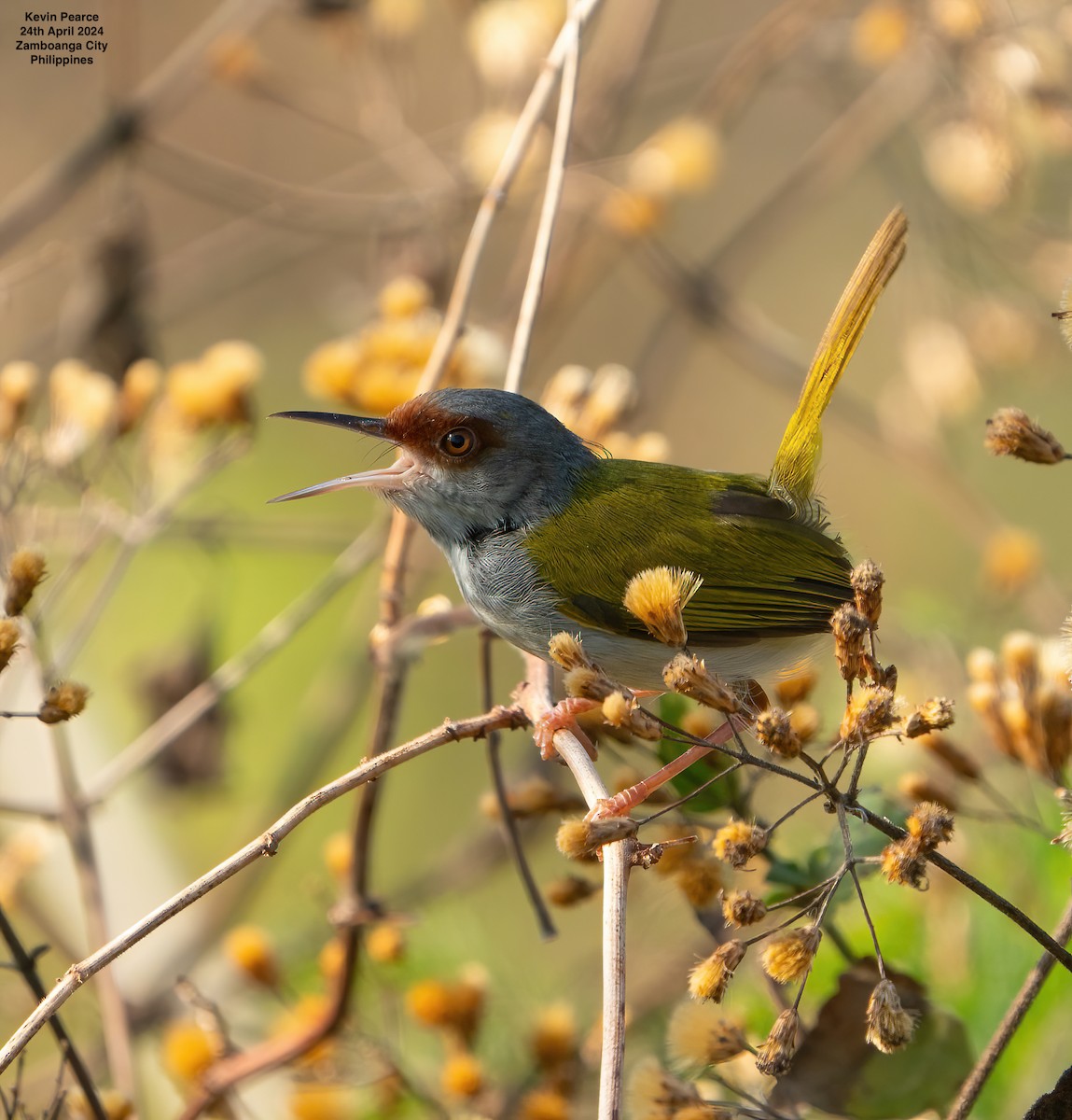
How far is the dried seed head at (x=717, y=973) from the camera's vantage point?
1.49m

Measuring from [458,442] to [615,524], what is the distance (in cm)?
38

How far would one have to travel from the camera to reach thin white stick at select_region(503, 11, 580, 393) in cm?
239

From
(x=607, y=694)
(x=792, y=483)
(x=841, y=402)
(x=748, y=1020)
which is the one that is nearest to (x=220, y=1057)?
(x=748, y=1020)

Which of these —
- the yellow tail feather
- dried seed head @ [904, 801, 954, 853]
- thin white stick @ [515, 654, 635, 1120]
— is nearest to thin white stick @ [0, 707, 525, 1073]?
thin white stick @ [515, 654, 635, 1120]

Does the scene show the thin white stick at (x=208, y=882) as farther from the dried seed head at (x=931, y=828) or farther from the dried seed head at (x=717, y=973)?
the dried seed head at (x=931, y=828)

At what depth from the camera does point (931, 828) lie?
1.43m

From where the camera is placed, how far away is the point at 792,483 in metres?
2.72

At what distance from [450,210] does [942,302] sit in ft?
5.48

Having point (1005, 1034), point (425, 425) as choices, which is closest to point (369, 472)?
point (425, 425)

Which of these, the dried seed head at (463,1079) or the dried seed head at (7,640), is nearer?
the dried seed head at (7,640)

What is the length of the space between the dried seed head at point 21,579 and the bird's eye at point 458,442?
100 cm

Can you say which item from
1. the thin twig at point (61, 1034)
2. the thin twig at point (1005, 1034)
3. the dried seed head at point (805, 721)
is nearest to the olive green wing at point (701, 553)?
the dried seed head at point (805, 721)

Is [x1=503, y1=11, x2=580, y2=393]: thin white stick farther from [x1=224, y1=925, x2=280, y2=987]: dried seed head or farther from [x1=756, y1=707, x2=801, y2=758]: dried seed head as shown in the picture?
[x1=224, y1=925, x2=280, y2=987]: dried seed head

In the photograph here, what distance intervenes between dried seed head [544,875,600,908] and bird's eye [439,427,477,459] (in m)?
1.00
